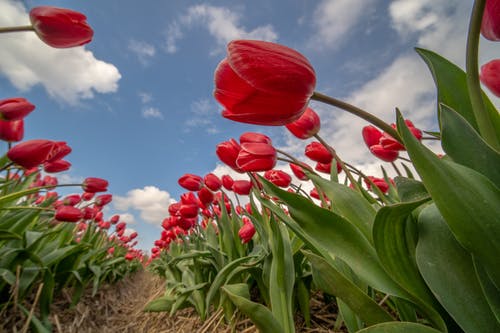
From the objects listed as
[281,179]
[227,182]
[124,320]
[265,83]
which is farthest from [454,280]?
[124,320]

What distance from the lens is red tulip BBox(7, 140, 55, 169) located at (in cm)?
122

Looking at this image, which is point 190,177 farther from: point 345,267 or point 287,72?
point 287,72

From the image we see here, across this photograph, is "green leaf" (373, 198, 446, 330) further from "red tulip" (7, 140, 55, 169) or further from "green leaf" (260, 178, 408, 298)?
"red tulip" (7, 140, 55, 169)

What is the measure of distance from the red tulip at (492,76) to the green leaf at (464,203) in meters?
0.39

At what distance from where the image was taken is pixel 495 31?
0.52 metres

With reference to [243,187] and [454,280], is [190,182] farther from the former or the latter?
[454,280]

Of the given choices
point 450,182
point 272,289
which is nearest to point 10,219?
point 272,289

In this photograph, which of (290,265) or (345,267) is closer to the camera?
(345,267)

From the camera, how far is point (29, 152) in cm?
122

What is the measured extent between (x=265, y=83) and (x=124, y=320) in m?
2.70

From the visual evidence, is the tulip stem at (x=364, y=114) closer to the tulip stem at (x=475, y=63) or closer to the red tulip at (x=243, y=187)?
the tulip stem at (x=475, y=63)

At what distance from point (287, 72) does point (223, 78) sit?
138 millimetres

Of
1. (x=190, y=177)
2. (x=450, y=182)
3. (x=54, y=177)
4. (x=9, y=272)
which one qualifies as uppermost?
(x=54, y=177)

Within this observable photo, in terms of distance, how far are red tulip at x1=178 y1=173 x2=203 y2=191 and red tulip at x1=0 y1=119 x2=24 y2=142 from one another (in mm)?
926
